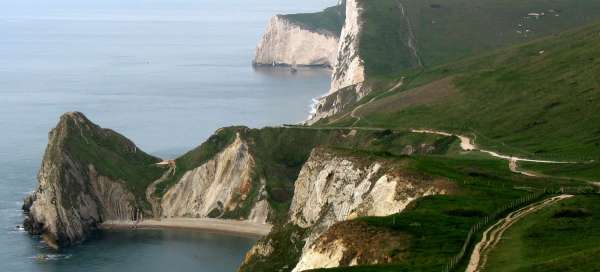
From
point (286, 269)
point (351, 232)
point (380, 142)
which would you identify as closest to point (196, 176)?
point (380, 142)

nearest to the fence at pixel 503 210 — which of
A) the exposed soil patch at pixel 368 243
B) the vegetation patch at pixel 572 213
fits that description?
the exposed soil patch at pixel 368 243

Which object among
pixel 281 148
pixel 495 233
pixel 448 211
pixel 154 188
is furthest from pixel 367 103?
pixel 495 233

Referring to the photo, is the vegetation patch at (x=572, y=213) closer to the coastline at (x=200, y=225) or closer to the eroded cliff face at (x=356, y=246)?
the eroded cliff face at (x=356, y=246)

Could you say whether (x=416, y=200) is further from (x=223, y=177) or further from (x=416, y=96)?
(x=416, y=96)

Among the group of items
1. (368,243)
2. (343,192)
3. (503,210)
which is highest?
(343,192)

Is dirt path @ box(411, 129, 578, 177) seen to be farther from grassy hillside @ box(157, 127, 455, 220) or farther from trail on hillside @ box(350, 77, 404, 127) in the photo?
trail on hillside @ box(350, 77, 404, 127)

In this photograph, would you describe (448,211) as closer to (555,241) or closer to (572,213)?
(572,213)
